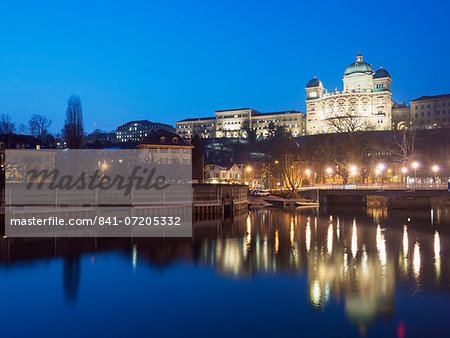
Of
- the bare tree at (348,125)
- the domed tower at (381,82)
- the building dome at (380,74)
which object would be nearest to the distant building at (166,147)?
the bare tree at (348,125)

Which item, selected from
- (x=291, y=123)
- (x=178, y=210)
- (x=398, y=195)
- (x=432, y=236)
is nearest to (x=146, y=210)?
(x=178, y=210)

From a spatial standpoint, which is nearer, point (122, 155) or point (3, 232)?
point (3, 232)

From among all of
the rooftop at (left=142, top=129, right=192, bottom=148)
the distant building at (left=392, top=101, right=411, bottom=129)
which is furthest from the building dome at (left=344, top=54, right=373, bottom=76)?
the rooftop at (left=142, top=129, right=192, bottom=148)

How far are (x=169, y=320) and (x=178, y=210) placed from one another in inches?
1259

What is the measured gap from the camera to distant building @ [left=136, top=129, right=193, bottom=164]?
72.6 m

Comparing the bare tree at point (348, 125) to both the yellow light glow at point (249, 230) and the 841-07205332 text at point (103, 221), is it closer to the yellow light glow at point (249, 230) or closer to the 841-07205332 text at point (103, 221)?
the yellow light glow at point (249, 230)

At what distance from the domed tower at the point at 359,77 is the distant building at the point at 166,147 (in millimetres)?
118464

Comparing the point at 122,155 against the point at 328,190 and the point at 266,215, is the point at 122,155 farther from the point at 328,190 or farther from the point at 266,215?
the point at 328,190

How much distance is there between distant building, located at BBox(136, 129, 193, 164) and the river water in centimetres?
3910

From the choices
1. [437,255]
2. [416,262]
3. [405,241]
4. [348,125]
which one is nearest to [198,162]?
[405,241]

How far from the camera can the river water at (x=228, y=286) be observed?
50.1 ft

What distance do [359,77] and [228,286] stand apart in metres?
168

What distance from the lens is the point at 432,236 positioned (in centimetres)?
3547

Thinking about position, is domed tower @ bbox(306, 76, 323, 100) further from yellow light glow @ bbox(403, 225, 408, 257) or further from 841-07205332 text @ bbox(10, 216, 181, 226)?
841-07205332 text @ bbox(10, 216, 181, 226)
